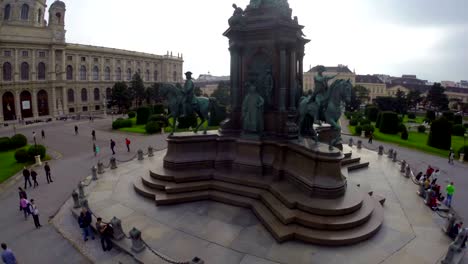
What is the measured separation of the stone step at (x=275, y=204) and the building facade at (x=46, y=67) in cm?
5860

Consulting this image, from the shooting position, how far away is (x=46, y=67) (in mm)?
58500

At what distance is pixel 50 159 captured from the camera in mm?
22219

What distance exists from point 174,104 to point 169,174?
3470 mm

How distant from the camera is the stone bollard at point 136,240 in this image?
7926 mm

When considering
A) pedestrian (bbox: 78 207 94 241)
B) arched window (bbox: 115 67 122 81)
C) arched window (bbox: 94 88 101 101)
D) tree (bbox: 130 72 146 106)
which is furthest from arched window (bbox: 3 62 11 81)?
pedestrian (bbox: 78 207 94 241)

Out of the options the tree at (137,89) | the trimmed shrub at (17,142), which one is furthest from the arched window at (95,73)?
the trimmed shrub at (17,142)

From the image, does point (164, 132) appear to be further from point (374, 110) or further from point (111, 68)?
point (111, 68)

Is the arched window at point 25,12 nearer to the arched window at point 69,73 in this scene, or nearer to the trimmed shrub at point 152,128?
the arched window at point 69,73

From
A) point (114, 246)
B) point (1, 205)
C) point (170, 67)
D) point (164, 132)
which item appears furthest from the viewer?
point (170, 67)

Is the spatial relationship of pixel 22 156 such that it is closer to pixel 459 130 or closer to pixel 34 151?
pixel 34 151

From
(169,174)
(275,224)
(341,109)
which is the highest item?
(341,109)

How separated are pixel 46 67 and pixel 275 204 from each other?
66988mm

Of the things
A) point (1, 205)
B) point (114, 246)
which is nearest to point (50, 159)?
point (1, 205)

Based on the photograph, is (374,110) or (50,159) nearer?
(50,159)
